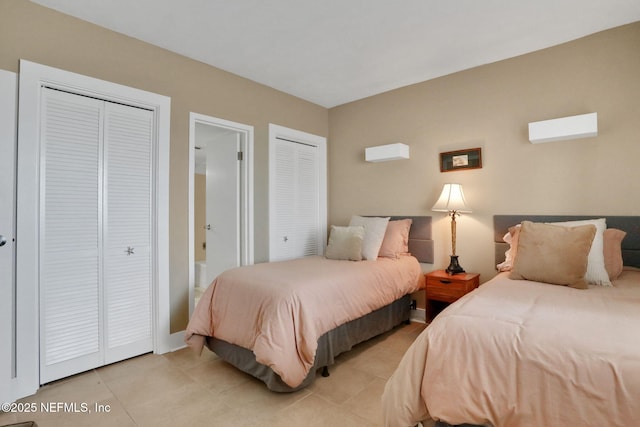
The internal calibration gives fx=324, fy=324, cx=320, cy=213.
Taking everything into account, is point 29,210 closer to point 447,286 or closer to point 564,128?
point 447,286

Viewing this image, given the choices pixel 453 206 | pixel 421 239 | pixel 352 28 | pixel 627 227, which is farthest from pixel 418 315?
pixel 352 28

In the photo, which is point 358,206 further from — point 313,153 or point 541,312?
point 541,312

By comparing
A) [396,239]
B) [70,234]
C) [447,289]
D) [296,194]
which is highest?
[296,194]

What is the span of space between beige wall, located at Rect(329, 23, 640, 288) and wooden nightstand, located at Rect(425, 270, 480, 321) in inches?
Result: 12.0

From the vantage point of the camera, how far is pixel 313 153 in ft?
14.1

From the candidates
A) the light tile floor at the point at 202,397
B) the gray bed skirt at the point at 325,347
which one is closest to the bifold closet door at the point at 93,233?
the light tile floor at the point at 202,397

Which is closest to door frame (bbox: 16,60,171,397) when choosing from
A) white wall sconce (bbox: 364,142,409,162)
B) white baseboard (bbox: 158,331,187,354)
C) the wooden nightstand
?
white baseboard (bbox: 158,331,187,354)

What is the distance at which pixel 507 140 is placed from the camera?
3.03 metres

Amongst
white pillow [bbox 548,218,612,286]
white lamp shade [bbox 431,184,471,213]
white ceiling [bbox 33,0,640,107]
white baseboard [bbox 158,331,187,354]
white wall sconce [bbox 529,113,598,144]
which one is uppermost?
white ceiling [bbox 33,0,640,107]

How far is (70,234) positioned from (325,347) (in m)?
2.03

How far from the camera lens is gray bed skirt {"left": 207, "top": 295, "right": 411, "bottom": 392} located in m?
2.14

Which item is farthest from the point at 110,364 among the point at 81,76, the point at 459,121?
the point at 459,121

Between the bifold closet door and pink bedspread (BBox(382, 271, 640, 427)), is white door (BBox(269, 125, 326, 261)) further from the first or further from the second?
pink bedspread (BBox(382, 271, 640, 427))

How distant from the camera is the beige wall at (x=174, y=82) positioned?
7.20ft
